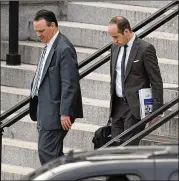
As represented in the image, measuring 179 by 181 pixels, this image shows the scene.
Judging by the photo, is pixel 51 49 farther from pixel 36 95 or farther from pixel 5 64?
pixel 5 64

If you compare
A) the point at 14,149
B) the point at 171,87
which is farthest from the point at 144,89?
the point at 14,149

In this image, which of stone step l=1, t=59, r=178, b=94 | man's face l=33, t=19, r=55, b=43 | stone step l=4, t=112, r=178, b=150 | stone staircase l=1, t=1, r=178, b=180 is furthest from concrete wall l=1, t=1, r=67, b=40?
man's face l=33, t=19, r=55, b=43

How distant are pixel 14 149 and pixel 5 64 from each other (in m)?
1.73

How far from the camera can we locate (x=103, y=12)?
13.5 m

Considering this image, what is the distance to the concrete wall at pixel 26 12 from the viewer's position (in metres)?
13.5

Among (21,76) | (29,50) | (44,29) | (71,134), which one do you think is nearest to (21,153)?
(71,134)

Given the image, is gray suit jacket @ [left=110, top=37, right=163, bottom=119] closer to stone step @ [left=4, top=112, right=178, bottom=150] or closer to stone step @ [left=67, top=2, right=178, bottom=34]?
stone step @ [left=4, top=112, right=178, bottom=150]

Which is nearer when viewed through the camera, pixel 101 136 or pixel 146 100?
pixel 146 100

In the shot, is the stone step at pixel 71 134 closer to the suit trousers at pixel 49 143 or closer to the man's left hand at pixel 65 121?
the suit trousers at pixel 49 143

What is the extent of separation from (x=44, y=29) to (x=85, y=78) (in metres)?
2.80

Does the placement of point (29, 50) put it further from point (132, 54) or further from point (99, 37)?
point (132, 54)

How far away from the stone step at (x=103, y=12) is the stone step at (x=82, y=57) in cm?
64

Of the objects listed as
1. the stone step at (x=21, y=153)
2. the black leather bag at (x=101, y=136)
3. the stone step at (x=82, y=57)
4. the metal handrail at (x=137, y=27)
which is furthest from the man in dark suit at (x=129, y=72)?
the stone step at (x=82, y=57)

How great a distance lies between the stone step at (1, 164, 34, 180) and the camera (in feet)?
37.5
